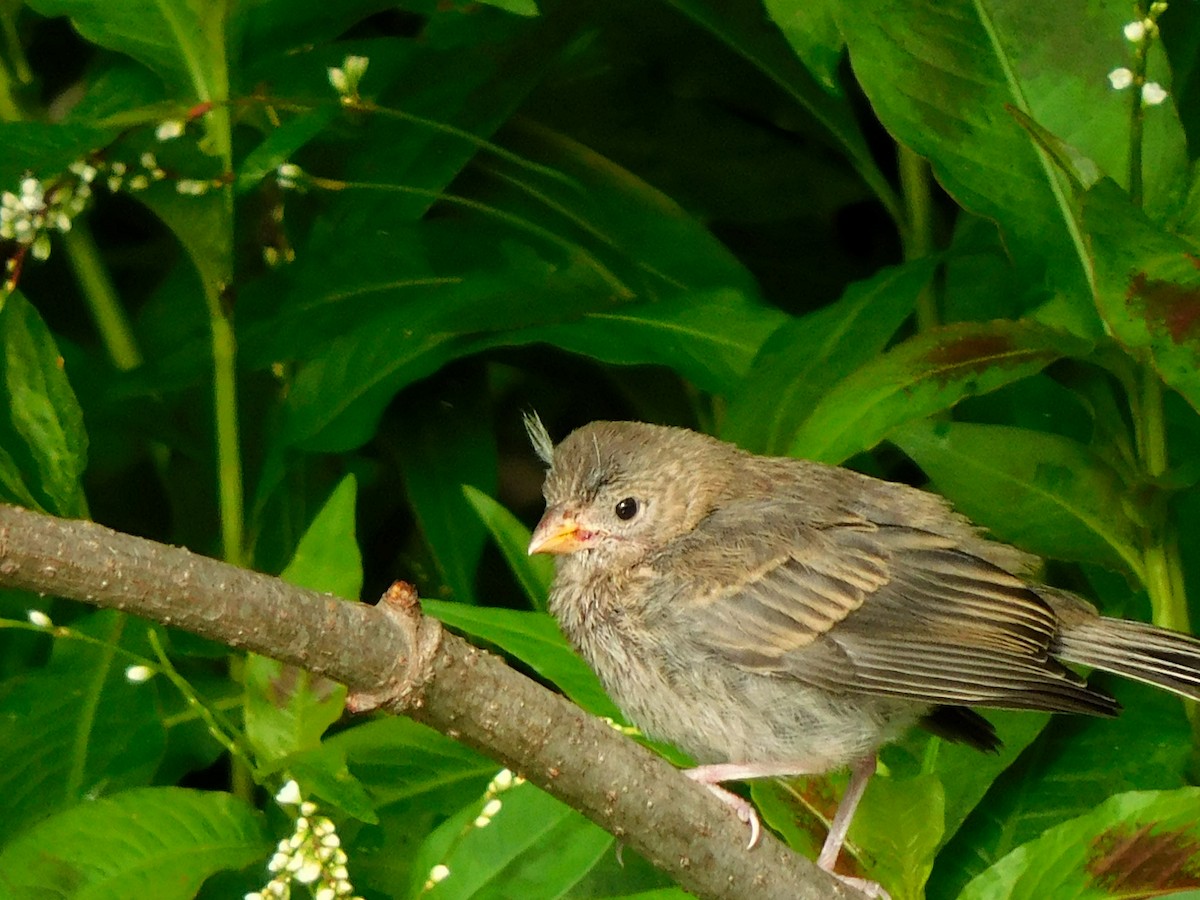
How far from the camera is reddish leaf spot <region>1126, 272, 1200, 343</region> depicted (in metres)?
2.01

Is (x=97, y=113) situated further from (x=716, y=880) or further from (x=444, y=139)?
(x=716, y=880)

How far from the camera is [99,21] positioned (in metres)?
2.46

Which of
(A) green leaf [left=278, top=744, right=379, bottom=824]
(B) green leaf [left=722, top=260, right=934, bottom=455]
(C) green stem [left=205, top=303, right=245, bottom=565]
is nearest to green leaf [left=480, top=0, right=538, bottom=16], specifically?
(B) green leaf [left=722, top=260, right=934, bottom=455]

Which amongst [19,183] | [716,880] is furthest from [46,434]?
[716,880]

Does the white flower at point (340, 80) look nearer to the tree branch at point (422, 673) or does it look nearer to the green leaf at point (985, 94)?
the green leaf at point (985, 94)

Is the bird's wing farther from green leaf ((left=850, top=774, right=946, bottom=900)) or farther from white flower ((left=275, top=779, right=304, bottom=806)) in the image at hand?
white flower ((left=275, top=779, right=304, bottom=806))

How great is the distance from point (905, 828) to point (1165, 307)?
800mm

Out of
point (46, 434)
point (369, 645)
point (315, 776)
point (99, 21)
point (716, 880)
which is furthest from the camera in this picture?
point (99, 21)

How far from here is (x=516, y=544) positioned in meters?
2.62

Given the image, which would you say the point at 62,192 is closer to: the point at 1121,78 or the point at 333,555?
the point at 333,555

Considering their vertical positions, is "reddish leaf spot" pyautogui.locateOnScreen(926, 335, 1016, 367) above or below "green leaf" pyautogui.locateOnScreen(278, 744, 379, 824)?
above

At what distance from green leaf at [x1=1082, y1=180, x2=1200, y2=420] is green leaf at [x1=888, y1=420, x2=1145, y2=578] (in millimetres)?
317

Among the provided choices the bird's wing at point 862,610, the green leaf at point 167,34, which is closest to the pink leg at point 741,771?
the bird's wing at point 862,610

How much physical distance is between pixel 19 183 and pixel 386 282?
680 millimetres
